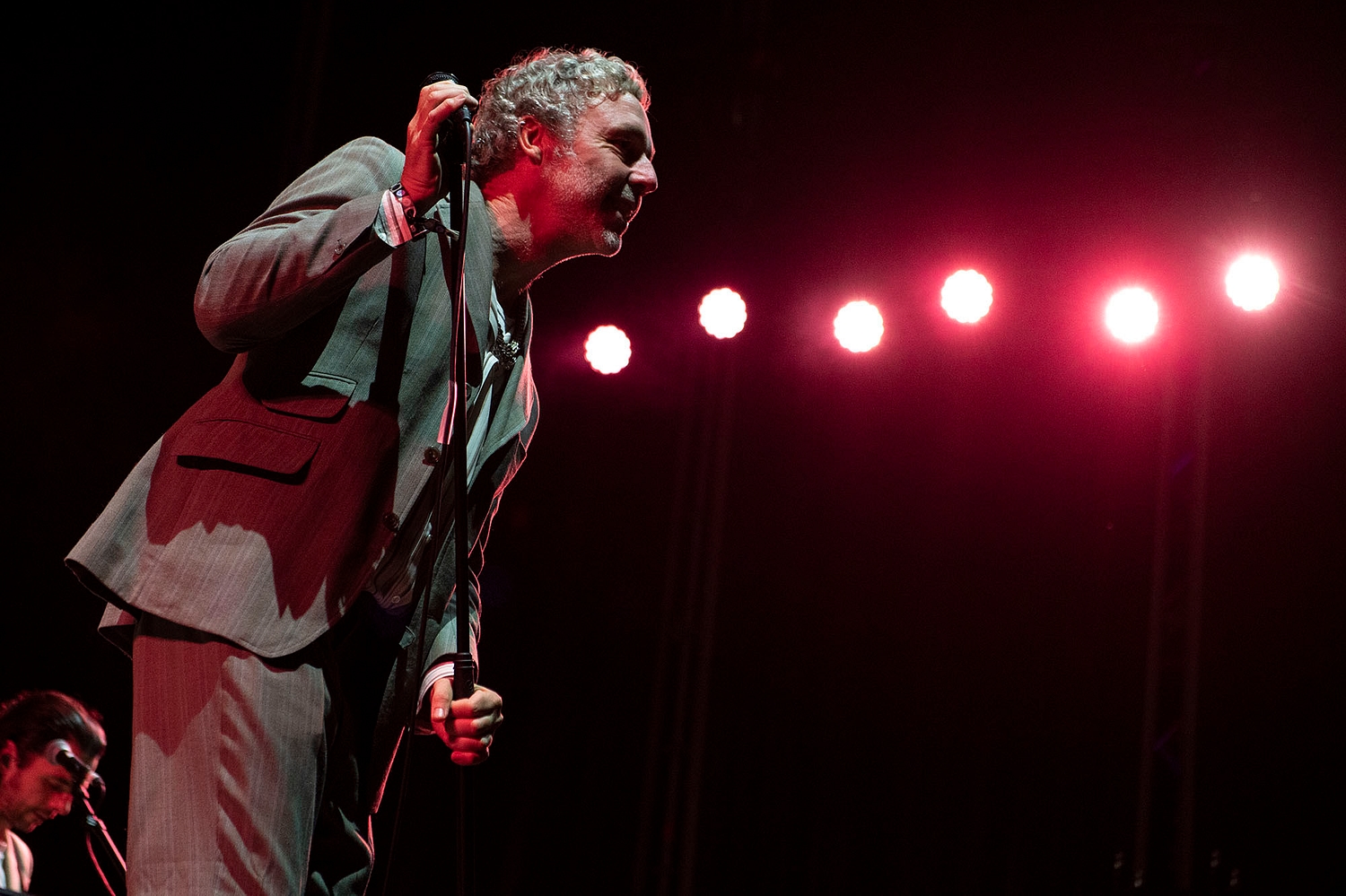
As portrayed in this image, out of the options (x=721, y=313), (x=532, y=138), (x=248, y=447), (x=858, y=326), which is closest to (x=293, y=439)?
(x=248, y=447)

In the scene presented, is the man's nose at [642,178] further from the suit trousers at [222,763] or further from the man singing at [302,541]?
the suit trousers at [222,763]

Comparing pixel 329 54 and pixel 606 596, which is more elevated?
pixel 329 54

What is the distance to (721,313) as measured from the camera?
5059 millimetres

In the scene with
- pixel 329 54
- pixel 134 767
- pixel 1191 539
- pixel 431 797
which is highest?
pixel 329 54

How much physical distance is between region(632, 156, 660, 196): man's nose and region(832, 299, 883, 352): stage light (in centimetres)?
336

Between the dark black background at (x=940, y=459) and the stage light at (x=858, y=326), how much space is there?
62mm

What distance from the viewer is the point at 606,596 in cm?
481

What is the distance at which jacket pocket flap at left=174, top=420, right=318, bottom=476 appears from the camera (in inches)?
54.9

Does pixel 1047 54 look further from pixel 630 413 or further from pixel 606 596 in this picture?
pixel 606 596

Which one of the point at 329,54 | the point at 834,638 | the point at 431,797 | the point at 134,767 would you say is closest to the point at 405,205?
the point at 134,767

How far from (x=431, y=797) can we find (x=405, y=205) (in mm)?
3191

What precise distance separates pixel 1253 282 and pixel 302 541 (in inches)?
175

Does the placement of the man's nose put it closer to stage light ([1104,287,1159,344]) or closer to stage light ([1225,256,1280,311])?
stage light ([1104,287,1159,344])

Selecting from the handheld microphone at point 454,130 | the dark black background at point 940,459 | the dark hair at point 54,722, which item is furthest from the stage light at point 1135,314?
the handheld microphone at point 454,130
